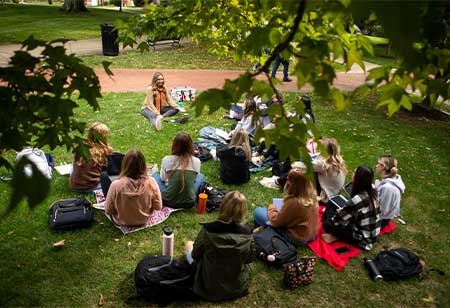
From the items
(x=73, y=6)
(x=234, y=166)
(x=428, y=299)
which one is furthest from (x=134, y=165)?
(x=73, y=6)

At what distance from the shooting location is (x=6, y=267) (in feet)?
16.2

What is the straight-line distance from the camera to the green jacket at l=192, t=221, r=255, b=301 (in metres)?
4.29

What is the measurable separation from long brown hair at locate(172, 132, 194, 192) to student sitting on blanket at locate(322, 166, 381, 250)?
2.33 metres

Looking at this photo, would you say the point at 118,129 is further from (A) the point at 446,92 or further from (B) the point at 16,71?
(A) the point at 446,92

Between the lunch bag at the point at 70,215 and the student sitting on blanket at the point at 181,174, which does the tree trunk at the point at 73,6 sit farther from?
the lunch bag at the point at 70,215

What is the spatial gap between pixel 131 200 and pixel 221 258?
1.86 m

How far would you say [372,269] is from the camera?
5.24 m

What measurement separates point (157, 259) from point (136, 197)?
1.17 metres

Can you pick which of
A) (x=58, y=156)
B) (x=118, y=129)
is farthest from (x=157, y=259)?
(x=118, y=129)

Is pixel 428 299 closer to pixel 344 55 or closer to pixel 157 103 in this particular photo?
pixel 344 55

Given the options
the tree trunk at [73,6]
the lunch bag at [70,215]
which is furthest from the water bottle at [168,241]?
the tree trunk at [73,6]

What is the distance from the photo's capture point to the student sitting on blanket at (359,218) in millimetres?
5461

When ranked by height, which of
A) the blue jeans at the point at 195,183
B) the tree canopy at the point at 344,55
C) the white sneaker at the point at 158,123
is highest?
the tree canopy at the point at 344,55

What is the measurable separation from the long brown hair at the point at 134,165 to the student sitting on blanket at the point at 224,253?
1580mm
